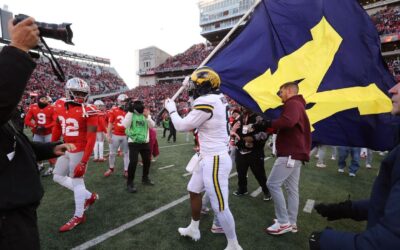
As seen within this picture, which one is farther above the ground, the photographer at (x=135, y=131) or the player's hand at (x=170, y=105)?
the player's hand at (x=170, y=105)

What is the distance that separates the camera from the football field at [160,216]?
3.31 meters

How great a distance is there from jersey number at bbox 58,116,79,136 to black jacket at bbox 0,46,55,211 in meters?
2.47

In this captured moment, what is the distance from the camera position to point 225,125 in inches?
117

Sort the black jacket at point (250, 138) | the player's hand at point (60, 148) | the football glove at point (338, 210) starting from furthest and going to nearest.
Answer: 1. the black jacket at point (250, 138)
2. the player's hand at point (60, 148)
3. the football glove at point (338, 210)

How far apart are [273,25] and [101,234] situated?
4.07 m

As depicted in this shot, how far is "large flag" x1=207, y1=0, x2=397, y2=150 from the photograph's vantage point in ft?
11.1

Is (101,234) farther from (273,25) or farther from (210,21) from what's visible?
(210,21)

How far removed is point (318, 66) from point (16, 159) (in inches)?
148


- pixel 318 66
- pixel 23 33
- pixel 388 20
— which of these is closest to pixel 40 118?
pixel 23 33

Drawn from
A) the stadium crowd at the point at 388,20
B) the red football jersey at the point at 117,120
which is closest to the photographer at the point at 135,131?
the red football jersey at the point at 117,120

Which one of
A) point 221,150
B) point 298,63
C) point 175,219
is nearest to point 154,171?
point 175,219

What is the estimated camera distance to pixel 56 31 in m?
1.37

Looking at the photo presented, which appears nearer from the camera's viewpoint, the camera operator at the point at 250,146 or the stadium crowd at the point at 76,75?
the camera operator at the point at 250,146

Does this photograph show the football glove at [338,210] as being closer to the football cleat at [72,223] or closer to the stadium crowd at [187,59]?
the football cleat at [72,223]
